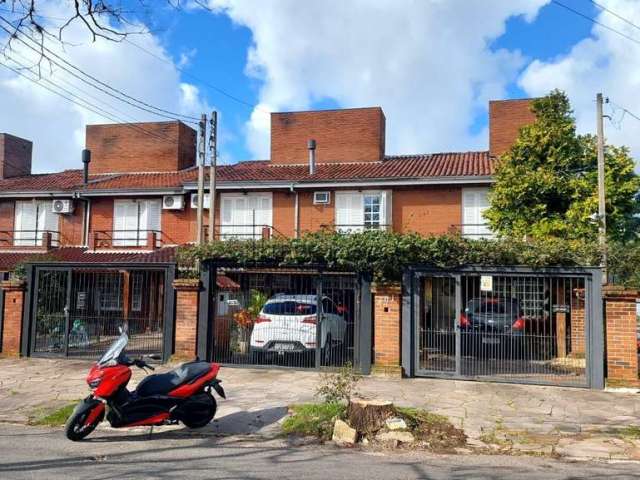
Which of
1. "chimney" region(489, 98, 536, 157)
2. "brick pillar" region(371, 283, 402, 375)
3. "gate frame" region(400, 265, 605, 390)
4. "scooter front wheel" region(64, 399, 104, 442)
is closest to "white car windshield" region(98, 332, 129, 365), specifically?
"scooter front wheel" region(64, 399, 104, 442)

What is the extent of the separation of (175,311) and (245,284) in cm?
167

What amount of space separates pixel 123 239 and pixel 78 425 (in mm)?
18064

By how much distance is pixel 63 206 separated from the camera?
80.2 ft

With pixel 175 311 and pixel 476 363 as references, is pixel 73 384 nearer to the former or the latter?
pixel 175 311

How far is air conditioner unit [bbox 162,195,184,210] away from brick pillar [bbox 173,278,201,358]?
11.5m

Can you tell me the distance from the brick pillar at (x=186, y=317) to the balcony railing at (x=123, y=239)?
11.7 metres

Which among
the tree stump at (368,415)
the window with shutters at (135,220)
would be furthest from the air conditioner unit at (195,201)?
the tree stump at (368,415)

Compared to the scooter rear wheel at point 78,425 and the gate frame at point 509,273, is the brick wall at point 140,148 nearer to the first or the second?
the gate frame at point 509,273

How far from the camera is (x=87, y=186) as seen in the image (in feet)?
80.6

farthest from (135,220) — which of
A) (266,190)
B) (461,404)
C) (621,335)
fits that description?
(621,335)

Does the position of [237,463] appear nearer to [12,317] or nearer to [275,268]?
[275,268]

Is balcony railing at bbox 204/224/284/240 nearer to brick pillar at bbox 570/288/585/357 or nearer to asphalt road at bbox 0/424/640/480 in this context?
brick pillar at bbox 570/288/585/357

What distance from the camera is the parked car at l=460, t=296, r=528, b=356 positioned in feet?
34.1

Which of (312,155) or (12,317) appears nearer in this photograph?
(12,317)
